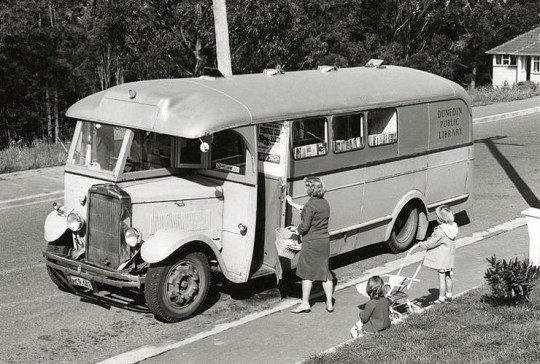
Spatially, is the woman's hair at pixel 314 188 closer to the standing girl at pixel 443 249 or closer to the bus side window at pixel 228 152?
the bus side window at pixel 228 152

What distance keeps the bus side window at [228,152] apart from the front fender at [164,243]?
103 cm

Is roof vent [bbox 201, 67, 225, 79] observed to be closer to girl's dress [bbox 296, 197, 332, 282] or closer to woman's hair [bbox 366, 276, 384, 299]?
girl's dress [bbox 296, 197, 332, 282]

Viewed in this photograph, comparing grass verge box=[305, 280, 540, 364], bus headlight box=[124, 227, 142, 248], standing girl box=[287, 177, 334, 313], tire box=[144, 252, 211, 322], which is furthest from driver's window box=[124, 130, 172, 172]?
grass verge box=[305, 280, 540, 364]

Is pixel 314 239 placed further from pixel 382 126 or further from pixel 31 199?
pixel 31 199

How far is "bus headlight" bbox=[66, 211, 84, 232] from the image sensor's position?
9.84 m

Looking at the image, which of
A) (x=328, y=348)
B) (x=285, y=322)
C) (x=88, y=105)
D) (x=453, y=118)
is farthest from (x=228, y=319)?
(x=453, y=118)

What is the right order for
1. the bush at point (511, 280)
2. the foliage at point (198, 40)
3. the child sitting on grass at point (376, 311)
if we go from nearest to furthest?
the child sitting on grass at point (376, 311), the bush at point (511, 280), the foliage at point (198, 40)

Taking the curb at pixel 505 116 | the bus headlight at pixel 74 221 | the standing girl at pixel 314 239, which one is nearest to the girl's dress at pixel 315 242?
the standing girl at pixel 314 239

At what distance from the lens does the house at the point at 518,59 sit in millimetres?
75938

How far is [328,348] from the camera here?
28.3ft

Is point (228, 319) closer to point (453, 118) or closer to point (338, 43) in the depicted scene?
point (453, 118)

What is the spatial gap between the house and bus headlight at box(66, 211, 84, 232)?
69.1m

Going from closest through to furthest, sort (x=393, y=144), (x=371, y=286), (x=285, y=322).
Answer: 1. (x=371, y=286)
2. (x=285, y=322)
3. (x=393, y=144)

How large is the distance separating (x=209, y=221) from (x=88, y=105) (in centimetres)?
210
